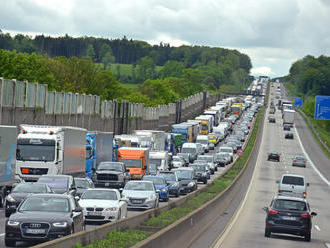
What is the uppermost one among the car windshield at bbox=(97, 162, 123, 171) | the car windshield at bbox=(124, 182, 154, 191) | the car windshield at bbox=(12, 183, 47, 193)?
the car windshield at bbox=(12, 183, 47, 193)

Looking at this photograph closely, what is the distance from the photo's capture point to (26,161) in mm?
37312

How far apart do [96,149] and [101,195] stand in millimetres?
24466

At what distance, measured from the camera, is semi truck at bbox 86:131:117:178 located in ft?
164

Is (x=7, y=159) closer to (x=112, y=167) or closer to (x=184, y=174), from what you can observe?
(x=112, y=167)

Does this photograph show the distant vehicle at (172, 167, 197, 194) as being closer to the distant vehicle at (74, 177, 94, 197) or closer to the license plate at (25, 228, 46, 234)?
the distant vehicle at (74, 177, 94, 197)

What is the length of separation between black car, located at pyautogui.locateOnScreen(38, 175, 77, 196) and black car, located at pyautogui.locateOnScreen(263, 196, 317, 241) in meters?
7.30

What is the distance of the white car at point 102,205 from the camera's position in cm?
2609

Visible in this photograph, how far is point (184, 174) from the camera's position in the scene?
161 ft

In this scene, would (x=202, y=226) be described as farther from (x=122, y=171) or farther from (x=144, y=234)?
(x=122, y=171)

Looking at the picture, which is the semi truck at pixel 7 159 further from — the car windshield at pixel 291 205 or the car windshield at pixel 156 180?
the car windshield at pixel 291 205

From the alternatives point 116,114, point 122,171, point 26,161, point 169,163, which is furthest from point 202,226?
point 116,114

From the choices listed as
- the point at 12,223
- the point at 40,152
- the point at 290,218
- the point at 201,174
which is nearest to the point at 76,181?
the point at 40,152

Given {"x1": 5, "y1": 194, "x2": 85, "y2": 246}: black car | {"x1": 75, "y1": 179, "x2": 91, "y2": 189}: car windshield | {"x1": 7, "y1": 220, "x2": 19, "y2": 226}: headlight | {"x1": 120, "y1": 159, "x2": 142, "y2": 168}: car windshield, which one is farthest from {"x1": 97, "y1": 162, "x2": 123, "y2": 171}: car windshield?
{"x1": 7, "y1": 220, "x2": 19, "y2": 226}: headlight

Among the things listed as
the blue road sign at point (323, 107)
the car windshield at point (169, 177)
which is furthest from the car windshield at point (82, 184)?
the blue road sign at point (323, 107)
